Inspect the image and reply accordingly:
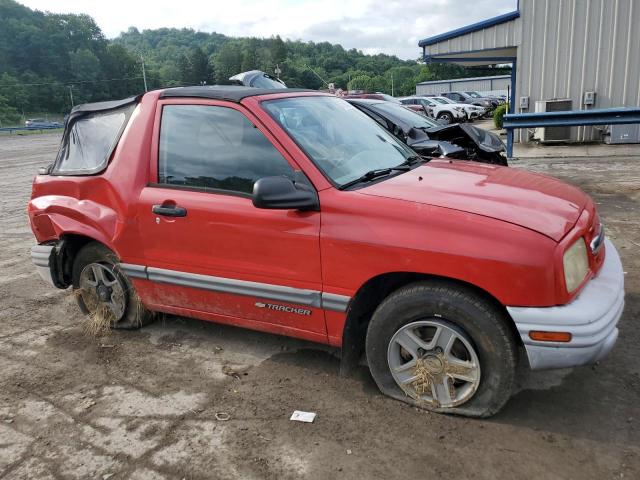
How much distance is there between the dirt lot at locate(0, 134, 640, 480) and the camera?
267 centimetres

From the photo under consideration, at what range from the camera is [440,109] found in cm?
2753

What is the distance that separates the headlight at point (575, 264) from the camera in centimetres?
264

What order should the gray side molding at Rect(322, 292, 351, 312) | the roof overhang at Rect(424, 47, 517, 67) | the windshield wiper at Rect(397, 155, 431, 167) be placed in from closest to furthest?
the gray side molding at Rect(322, 292, 351, 312), the windshield wiper at Rect(397, 155, 431, 167), the roof overhang at Rect(424, 47, 517, 67)

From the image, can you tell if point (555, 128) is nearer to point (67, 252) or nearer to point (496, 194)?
point (496, 194)

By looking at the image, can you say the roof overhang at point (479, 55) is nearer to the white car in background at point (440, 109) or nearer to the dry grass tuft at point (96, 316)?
the white car in background at point (440, 109)

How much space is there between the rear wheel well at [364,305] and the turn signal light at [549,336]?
1.63 ft

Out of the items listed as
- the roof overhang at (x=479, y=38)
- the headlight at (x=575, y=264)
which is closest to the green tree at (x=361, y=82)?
the roof overhang at (x=479, y=38)

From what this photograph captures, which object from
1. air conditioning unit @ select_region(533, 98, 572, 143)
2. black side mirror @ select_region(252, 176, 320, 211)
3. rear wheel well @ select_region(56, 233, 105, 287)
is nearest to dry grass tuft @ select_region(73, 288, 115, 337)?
rear wheel well @ select_region(56, 233, 105, 287)

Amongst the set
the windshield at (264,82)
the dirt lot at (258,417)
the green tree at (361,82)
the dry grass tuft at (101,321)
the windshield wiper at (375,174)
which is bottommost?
the dirt lot at (258,417)

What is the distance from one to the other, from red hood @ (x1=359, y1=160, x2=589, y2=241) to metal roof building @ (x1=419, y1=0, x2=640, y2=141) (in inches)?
433

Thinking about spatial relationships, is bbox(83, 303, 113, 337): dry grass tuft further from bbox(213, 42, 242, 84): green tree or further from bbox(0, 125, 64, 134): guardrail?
bbox(0, 125, 64, 134): guardrail

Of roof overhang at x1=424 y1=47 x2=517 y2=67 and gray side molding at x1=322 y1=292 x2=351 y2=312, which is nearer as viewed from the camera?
gray side molding at x1=322 y1=292 x2=351 y2=312

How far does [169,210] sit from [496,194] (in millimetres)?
2067

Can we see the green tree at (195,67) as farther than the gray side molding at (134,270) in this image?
Yes
